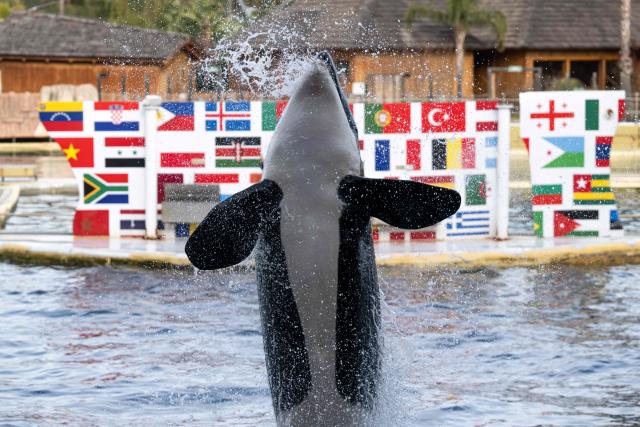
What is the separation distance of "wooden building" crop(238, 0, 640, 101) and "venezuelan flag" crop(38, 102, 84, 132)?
2632 centimetres

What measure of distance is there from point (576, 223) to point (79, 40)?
29.8 metres

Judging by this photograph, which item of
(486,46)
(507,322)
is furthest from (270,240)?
(486,46)

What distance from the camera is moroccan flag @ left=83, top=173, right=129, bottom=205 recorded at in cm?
1302

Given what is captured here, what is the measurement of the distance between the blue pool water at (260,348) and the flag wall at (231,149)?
1.12m

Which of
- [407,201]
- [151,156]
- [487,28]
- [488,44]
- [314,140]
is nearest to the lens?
[407,201]

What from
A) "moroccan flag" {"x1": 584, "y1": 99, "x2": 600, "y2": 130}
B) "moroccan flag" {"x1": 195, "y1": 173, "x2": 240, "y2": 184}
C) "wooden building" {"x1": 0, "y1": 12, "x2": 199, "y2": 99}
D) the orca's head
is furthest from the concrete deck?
"wooden building" {"x1": 0, "y1": 12, "x2": 199, "y2": 99}

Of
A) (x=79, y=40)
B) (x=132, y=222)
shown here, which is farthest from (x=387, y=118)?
(x=79, y=40)

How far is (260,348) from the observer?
355 inches

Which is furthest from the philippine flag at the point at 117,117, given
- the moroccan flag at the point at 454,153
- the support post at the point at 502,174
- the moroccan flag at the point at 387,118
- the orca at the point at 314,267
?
the orca at the point at 314,267

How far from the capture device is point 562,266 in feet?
39.8

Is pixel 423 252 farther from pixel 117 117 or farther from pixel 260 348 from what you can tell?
pixel 117 117

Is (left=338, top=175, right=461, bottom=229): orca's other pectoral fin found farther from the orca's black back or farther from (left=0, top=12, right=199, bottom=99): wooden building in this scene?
(left=0, top=12, right=199, bottom=99): wooden building

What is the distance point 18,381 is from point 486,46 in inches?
1388

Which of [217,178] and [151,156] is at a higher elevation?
[151,156]
